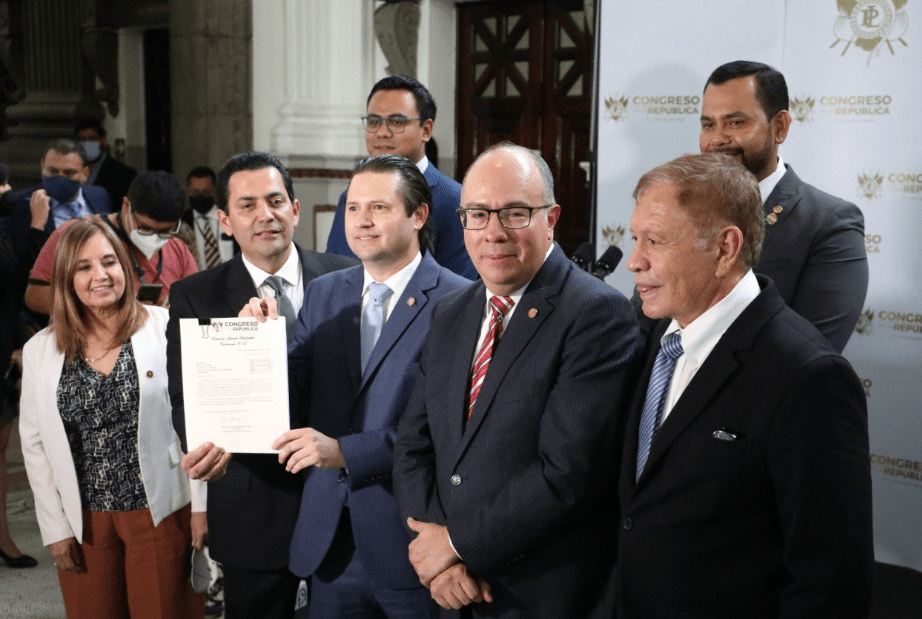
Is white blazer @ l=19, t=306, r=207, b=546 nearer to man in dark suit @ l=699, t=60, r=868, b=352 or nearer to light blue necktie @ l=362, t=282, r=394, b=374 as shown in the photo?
light blue necktie @ l=362, t=282, r=394, b=374

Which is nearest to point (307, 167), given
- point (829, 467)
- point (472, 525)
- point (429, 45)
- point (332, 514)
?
point (429, 45)

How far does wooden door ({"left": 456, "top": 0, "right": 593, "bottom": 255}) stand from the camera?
21.5ft

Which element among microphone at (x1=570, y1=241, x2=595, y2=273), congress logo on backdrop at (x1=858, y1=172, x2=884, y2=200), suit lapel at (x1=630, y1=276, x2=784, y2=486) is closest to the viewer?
suit lapel at (x1=630, y1=276, x2=784, y2=486)

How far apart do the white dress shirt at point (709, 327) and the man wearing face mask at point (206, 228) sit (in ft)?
13.2

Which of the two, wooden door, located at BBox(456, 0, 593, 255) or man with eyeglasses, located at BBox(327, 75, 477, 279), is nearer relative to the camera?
man with eyeglasses, located at BBox(327, 75, 477, 279)

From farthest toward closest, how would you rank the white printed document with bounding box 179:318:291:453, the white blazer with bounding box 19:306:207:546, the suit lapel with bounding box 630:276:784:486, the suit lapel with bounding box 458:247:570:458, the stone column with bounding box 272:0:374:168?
the stone column with bounding box 272:0:374:168, the white blazer with bounding box 19:306:207:546, the white printed document with bounding box 179:318:291:453, the suit lapel with bounding box 458:247:570:458, the suit lapel with bounding box 630:276:784:486

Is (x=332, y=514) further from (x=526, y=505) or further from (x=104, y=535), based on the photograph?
(x=104, y=535)

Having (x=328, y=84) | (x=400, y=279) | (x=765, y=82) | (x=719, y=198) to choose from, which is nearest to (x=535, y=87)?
(x=328, y=84)

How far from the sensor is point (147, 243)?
12.4 ft

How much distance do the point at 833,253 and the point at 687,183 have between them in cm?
97

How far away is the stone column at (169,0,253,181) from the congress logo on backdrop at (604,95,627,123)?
4.15 meters

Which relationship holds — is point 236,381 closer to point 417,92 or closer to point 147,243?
point 417,92

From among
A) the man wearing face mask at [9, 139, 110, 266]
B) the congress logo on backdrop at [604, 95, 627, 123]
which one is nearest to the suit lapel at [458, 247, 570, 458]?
the congress logo on backdrop at [604, 95, 627, 123]

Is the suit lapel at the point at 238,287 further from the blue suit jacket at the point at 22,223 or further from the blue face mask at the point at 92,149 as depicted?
the blue face mask at the point at 92,149
